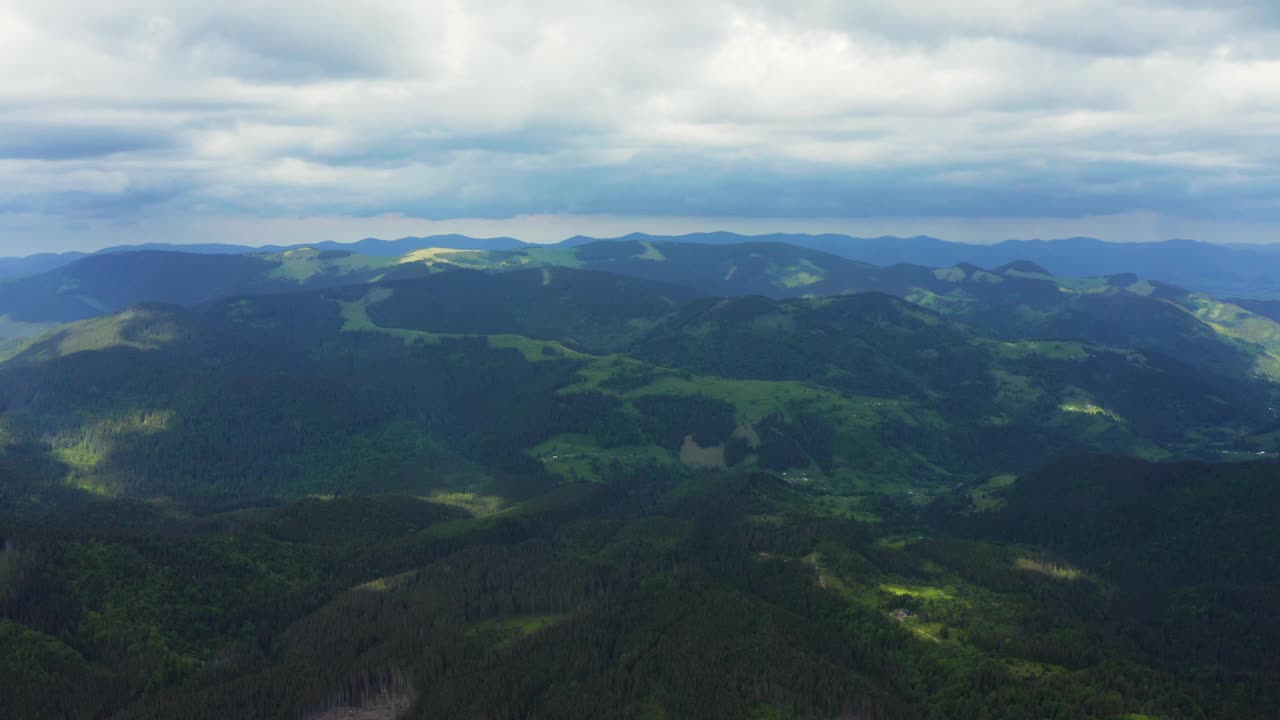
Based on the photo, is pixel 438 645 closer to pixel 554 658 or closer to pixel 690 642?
pixel 554 658

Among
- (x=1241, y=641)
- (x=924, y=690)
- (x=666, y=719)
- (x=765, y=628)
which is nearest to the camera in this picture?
(x=666, y=719)

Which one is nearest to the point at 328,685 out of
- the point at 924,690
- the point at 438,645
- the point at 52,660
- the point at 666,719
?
the point at 438,645

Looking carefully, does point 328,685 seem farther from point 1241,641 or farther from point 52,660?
point 1241,641

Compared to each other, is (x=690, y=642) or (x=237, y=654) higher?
(x=690, y=642)

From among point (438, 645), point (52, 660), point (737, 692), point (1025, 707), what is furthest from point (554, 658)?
point (52, 660)

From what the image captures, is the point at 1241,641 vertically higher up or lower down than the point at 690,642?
lower down

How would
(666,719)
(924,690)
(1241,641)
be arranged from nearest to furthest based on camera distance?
1. (666,719)
2. (924,690)
3. (1241,641)

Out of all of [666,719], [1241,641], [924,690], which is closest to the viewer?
[666,719]

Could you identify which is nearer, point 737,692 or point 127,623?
point 737,692

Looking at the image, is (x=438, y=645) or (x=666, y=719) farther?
(x=438, y=645)
